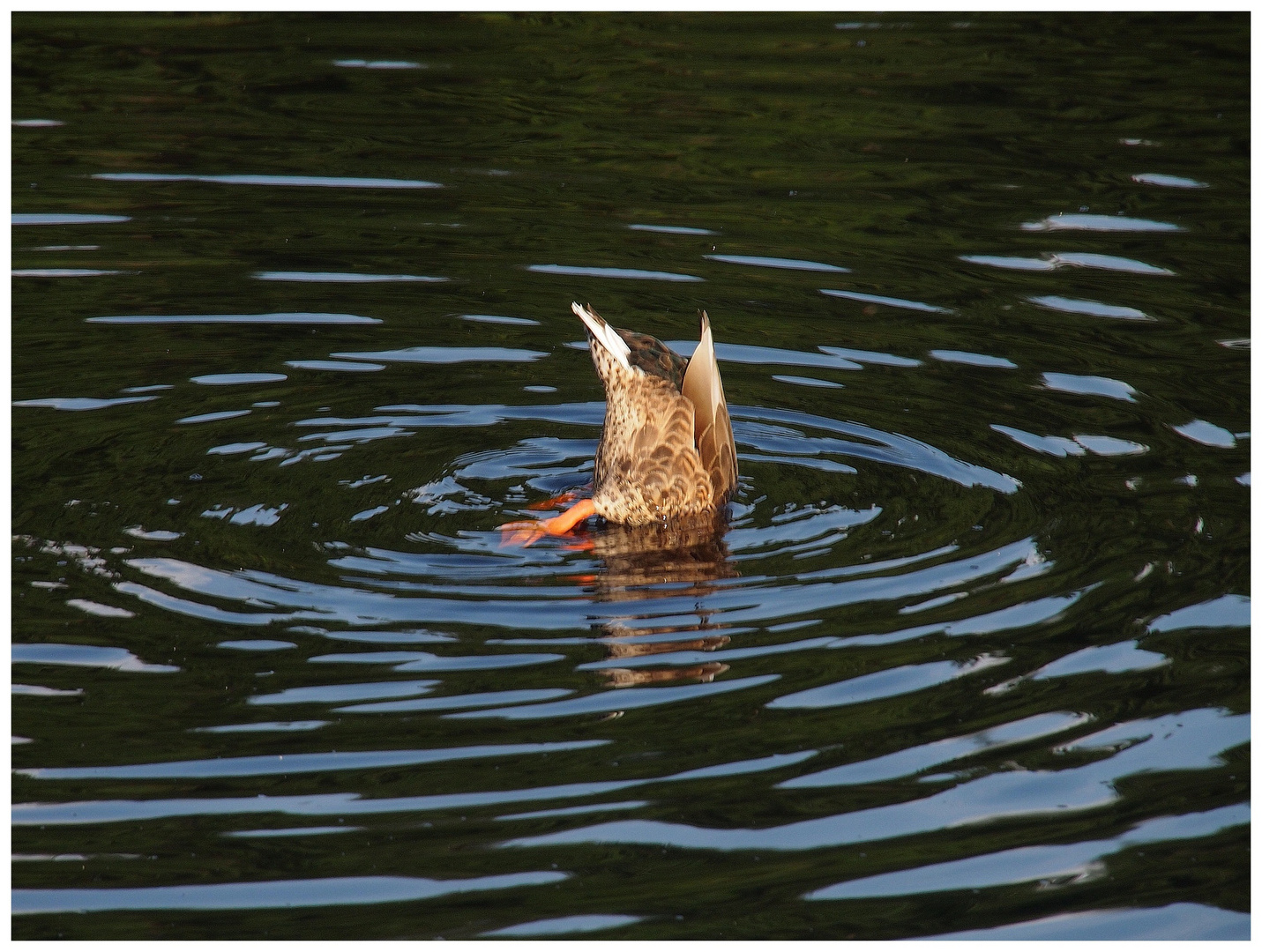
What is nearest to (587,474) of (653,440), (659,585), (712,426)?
(653,440)

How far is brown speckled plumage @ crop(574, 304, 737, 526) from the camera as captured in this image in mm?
6664

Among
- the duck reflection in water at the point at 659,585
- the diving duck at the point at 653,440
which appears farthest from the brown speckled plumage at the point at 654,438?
the duck reflection in water at the point at 659,585

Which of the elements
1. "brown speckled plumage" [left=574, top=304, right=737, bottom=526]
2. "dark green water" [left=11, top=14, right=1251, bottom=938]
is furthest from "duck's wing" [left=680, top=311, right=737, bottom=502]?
"dark green water" [left=11, top=14, right=1251, bottom=938]

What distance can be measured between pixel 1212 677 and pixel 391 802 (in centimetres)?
286

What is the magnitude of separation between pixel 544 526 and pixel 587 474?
0.85 m

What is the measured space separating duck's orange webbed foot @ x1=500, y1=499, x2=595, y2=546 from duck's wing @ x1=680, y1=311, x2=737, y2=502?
58 centimetres

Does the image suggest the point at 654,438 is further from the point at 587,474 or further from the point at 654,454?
the point at 587,474

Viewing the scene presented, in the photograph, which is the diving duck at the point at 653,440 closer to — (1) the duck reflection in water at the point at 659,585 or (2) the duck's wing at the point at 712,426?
(2) the duck's wing at the point at 712,426

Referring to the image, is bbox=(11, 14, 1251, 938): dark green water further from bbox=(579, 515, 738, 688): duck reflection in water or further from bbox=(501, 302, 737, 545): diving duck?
bbox=(501, 302, 737, 545): diving duck

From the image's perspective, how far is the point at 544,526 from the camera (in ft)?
20.9

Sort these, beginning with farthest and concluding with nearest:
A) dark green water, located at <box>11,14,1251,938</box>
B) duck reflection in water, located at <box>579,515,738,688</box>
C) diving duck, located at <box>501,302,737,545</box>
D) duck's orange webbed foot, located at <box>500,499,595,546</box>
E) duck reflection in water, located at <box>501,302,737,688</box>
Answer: diving duck, located at <box>501,302,737,545</box>, duck reflection in water, located at <box>501,302,737,688</box>, duck's orange webbed foot, located at <box>500,499,595,546</box>, duck reflection in water, located at <box>579,515,738,688</box>, dark green water, located at <box>11,14,1251,938</box>

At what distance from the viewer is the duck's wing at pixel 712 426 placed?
6.59m

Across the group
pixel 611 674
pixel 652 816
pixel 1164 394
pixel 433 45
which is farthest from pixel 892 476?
pixel 433 45

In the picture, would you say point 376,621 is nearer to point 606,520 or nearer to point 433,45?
point 606,520
